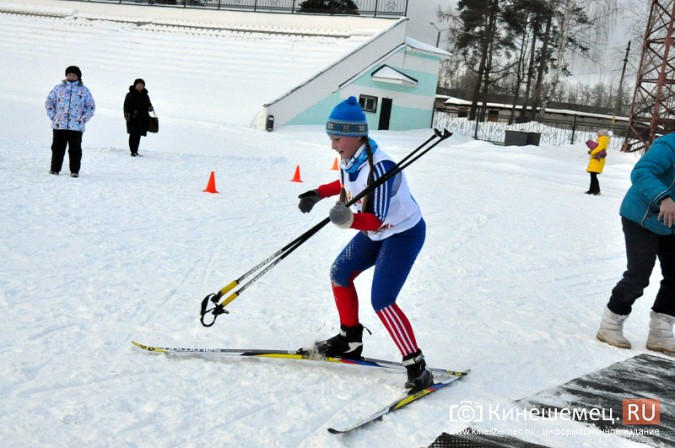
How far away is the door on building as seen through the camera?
92.3 feet

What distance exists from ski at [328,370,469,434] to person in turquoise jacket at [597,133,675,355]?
4.97ft

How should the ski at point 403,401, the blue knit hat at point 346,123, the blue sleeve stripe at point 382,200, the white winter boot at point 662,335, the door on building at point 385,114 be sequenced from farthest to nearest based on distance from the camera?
the door on building at point 385,114, the white winter boot at point 662,335, the blue knit hat at point 346,123, the blue sleeve stripe at point 382,200, the ski at point 403,401

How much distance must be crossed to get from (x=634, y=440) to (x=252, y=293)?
3.12 meters

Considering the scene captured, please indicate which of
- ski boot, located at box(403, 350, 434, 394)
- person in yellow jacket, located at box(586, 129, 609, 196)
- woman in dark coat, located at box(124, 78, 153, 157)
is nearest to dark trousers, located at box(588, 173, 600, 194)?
person in yellow jacket, located at box(586, 129, 609, 196)

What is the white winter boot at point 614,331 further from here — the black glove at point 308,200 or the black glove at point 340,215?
the black glove at point 340,215

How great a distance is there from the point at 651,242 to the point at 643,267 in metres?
0.18

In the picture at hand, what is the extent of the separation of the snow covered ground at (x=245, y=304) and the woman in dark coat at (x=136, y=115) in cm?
60

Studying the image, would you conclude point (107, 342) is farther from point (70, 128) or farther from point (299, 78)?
point (299, 78)

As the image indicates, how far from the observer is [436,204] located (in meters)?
11.0

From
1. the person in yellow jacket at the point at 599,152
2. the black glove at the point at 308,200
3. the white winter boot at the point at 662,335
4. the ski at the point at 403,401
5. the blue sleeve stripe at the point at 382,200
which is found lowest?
the ski at the point at 403,401

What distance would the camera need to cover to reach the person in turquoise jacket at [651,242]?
14.3ft

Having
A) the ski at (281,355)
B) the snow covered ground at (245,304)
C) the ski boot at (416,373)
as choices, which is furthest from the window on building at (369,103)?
the ski boot at (416,373)

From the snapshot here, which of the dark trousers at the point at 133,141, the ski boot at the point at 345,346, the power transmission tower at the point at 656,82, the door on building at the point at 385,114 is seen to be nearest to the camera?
the ski boot at the point at 345,346

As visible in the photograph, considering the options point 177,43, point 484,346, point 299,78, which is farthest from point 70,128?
point 177,43
